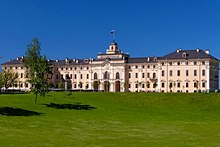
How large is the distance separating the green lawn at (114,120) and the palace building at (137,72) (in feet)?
136

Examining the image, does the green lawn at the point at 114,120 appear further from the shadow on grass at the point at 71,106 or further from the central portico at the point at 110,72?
the central portico at the point at 110,72

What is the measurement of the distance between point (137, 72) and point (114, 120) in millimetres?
85735

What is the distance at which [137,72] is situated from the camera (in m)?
139

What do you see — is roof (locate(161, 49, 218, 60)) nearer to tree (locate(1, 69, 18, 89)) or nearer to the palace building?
the palace building

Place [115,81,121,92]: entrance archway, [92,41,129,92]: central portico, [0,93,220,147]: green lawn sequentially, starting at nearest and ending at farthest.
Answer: [0,93,220,147]: green lawn → [92,41,129,92]: central portico → [115,81,121,92]: entrance archway

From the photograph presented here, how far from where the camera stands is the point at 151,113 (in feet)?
216

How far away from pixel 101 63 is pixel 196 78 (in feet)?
118

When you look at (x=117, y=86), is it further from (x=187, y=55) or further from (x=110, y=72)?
(x=187, y=55)

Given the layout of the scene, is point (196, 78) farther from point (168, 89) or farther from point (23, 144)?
point (23, 144)

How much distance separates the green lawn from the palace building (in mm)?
41306

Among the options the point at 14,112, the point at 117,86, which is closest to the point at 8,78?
the point at 117,86

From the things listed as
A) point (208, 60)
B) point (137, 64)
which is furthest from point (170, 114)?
point (137, 64)

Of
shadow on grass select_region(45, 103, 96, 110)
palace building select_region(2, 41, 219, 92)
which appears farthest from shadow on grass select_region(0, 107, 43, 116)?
palace building select_region(2, 41, 219, 92)

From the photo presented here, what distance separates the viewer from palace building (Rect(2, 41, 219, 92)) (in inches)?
4911
